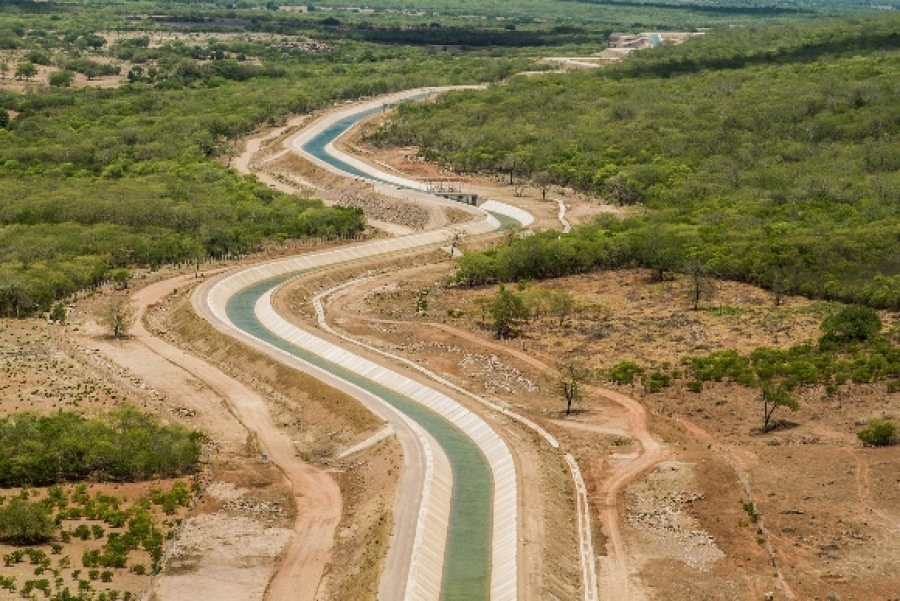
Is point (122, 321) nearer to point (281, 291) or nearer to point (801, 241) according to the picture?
point (281, 291)

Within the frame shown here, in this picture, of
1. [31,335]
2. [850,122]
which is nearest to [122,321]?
[31,335]

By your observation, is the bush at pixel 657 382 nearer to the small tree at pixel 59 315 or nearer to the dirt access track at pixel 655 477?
the dirt access track at pixel 655 477

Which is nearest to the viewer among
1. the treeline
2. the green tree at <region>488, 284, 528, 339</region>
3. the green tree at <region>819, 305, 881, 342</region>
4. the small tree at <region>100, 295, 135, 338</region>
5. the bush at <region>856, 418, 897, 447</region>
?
the treeline

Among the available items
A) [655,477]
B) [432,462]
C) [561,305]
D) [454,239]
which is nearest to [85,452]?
[432,462]

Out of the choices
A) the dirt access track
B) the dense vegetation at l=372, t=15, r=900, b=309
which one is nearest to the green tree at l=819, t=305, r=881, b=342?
the dirt access track

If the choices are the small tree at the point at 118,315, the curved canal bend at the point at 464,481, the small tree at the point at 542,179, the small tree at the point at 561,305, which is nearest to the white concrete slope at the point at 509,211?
the small tree at the point at 542,179

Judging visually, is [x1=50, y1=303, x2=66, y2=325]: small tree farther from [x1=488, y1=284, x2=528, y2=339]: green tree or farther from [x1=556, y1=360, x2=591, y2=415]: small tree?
[x1=556, y1=360, x2=591, y2=415]: small tree

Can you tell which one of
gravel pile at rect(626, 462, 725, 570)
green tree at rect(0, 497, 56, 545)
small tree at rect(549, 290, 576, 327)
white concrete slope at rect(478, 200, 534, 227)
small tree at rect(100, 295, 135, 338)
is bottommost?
white concrete slope at rect(478, 200, 534, 227)

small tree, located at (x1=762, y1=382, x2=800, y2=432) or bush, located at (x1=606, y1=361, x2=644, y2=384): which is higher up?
small tree, located at (x1=762, y1=382, x2=800, y2=432)
